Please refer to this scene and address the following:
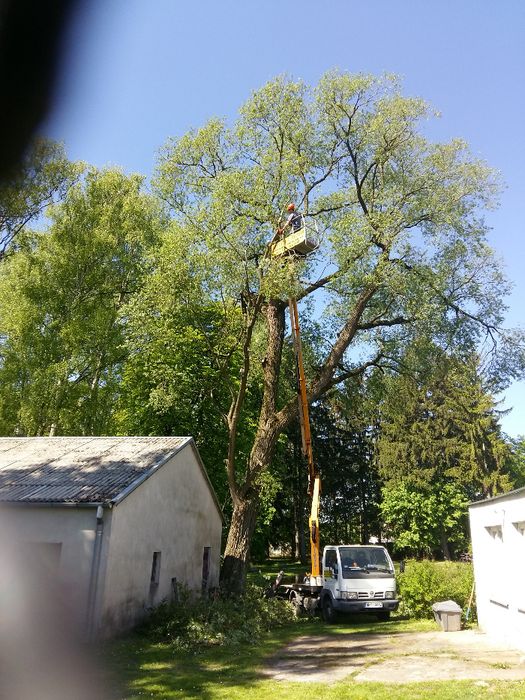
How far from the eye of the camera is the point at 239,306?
57.2 feet

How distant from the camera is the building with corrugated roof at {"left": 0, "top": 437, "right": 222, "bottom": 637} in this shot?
12555 millimetres

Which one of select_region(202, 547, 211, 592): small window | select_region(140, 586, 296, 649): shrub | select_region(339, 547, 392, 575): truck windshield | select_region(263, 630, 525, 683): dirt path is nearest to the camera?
select_region(263, 630, 525, 683): dirt path

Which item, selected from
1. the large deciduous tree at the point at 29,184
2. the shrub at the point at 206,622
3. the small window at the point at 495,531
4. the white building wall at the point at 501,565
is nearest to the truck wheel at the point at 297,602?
the shrub at the point at 206,622

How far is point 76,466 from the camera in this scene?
51.0ft

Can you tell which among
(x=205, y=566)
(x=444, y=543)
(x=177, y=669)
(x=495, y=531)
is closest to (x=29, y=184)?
(x=177, y=669)

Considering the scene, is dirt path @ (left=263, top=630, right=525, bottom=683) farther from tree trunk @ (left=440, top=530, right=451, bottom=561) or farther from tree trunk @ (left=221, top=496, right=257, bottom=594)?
tree trunk @ (left=440, top=530, right=451, bottom=561)

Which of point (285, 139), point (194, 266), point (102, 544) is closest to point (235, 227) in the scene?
point (194, 266)

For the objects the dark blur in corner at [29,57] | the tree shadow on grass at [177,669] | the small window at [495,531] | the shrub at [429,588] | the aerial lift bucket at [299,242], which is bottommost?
the tree shadow on grass at [177,669]

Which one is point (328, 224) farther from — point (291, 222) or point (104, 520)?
point (104, 520)

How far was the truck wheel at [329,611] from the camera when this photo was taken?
17422 mm

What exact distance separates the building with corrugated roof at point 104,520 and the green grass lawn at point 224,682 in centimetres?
134

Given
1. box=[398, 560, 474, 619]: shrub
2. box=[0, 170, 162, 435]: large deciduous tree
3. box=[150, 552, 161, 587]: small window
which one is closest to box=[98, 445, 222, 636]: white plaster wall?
box=[150, 552, 161, 587]: small window

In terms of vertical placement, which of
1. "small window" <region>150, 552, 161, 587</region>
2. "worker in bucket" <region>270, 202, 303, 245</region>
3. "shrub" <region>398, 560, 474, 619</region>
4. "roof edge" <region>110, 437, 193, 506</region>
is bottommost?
"shrub" <region>398, 560, 474, 619</region>

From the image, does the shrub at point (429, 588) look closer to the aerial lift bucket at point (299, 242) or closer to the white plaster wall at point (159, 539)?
the white plaster wall at point (159, 539)
